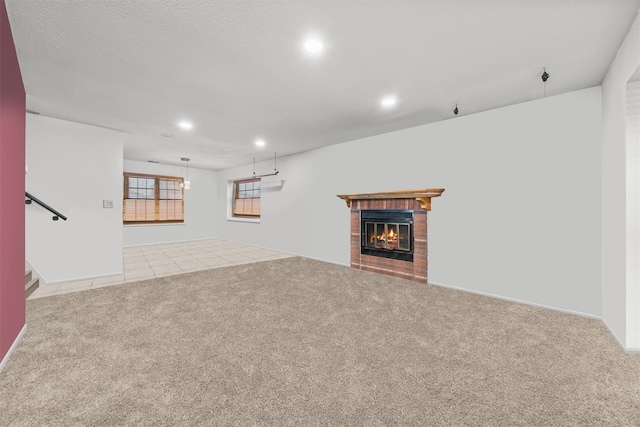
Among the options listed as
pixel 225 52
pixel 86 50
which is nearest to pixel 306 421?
pixel 225 52

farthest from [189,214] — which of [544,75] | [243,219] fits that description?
[544,75]

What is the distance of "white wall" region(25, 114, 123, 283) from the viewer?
381 centimetres

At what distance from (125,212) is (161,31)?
23.4ft

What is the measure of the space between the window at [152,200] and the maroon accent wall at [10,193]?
5780 mm

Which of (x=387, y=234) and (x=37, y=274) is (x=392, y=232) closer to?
(x=387, y=234)

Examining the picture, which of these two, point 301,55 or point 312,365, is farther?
point 301,55

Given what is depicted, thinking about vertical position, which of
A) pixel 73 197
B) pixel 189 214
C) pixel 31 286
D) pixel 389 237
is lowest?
pixel 31 286

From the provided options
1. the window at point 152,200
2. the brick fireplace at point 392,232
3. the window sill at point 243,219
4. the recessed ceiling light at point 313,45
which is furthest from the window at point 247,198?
the recessed ceiling light at point 313,45

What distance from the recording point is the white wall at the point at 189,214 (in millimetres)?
7621

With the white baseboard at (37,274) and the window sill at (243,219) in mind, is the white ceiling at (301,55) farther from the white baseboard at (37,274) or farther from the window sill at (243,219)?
the window sill at (243,219)

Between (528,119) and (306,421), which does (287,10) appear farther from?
(528,119)

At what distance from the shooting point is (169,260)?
5.66 m

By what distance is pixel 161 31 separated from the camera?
2.00 meters

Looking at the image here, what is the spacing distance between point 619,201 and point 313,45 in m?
3.00
